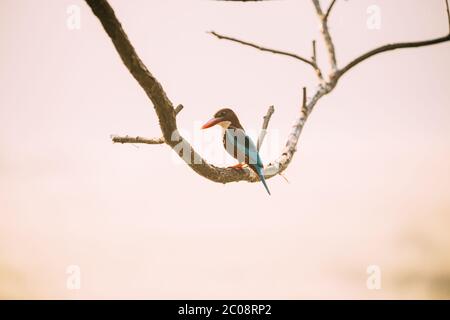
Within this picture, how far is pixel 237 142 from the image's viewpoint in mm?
4133

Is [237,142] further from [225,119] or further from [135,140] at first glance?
[135,140]

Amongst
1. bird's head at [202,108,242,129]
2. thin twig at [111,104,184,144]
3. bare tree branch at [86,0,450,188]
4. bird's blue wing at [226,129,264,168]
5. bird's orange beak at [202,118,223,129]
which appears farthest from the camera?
bird's head at [202,108,242,129]

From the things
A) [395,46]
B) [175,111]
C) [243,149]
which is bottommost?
[243,149]

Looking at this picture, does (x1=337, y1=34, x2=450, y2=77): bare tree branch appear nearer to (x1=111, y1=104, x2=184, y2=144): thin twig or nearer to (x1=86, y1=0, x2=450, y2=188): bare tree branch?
(x1=86, y1=0, x2=450, y2=188): bare tree branch

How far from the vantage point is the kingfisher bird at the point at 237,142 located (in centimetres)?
357

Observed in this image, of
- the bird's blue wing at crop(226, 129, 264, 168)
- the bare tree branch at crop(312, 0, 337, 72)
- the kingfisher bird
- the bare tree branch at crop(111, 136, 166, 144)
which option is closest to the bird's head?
the kingfisher bird

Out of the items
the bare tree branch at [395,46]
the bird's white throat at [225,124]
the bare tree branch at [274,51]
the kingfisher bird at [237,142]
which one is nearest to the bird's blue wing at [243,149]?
the kingfisher bird at [237,142]

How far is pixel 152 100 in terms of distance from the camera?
2113 millimetres

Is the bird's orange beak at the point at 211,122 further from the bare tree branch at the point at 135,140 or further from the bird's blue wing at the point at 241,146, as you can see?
the bare tree branch at the point at 135,140

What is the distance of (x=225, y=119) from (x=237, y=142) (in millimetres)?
412

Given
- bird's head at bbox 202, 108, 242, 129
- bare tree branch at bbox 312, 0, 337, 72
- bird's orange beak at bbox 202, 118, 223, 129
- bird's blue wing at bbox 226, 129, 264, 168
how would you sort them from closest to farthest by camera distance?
1. bare tree branch at bbox 312, 0, 337, 72
2. bird's blue wing at bbox 226, 129, 264, 168
3. bird's orange beak at bbox 202, 118, 223, 129
4. bird's head at bbox 202, 108, 242, 129

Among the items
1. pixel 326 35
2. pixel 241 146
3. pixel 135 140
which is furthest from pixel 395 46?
pixel 135 140

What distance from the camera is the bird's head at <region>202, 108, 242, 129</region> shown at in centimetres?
441
